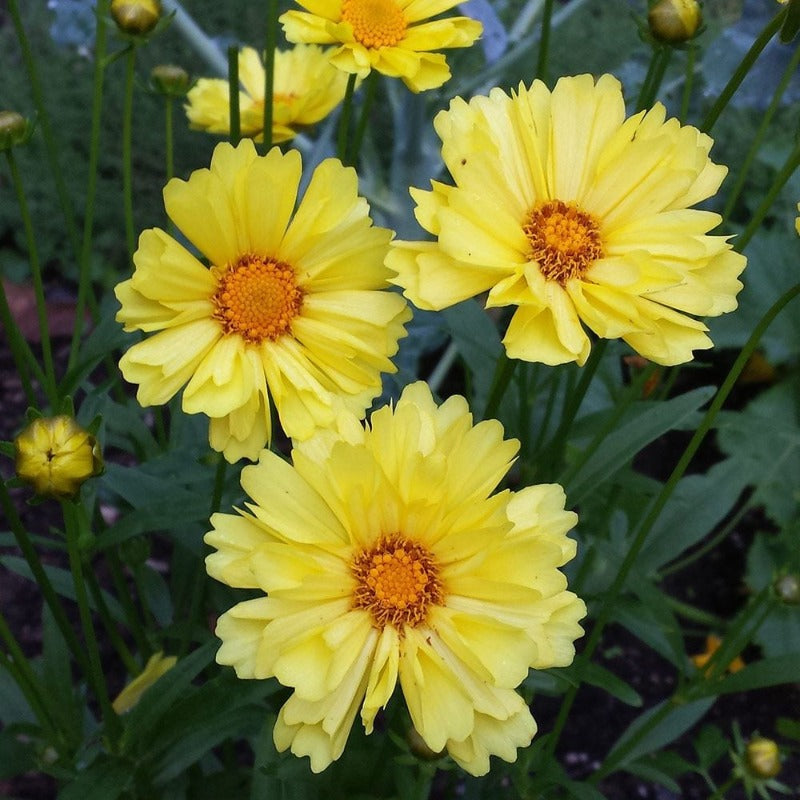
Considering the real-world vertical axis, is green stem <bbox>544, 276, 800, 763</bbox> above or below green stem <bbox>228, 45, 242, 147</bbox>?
below

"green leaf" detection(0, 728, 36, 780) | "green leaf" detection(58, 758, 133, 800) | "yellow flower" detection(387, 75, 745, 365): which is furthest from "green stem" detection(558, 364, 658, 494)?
"green leaf" detection(0, 728, 36, 780)

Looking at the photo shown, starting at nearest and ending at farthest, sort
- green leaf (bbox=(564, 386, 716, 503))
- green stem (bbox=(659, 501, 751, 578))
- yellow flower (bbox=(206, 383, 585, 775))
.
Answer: yellow flower (bbox=(206, 383, 585, 775))
green leaf (bbox=(564, 386, 716, 503))
green stem (bbox=(659, 501, 751, 578))

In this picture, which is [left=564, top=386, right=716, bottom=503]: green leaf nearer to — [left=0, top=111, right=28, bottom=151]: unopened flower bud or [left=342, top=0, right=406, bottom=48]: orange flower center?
[left=342, top=0, right=406, bottom=48]: orange flower center

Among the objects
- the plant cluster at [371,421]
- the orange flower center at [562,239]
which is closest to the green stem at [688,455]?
the plant cluster at [371,421]

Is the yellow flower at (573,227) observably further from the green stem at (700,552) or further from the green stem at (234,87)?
the green stem at (700,552)

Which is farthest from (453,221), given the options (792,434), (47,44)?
(47,44)
